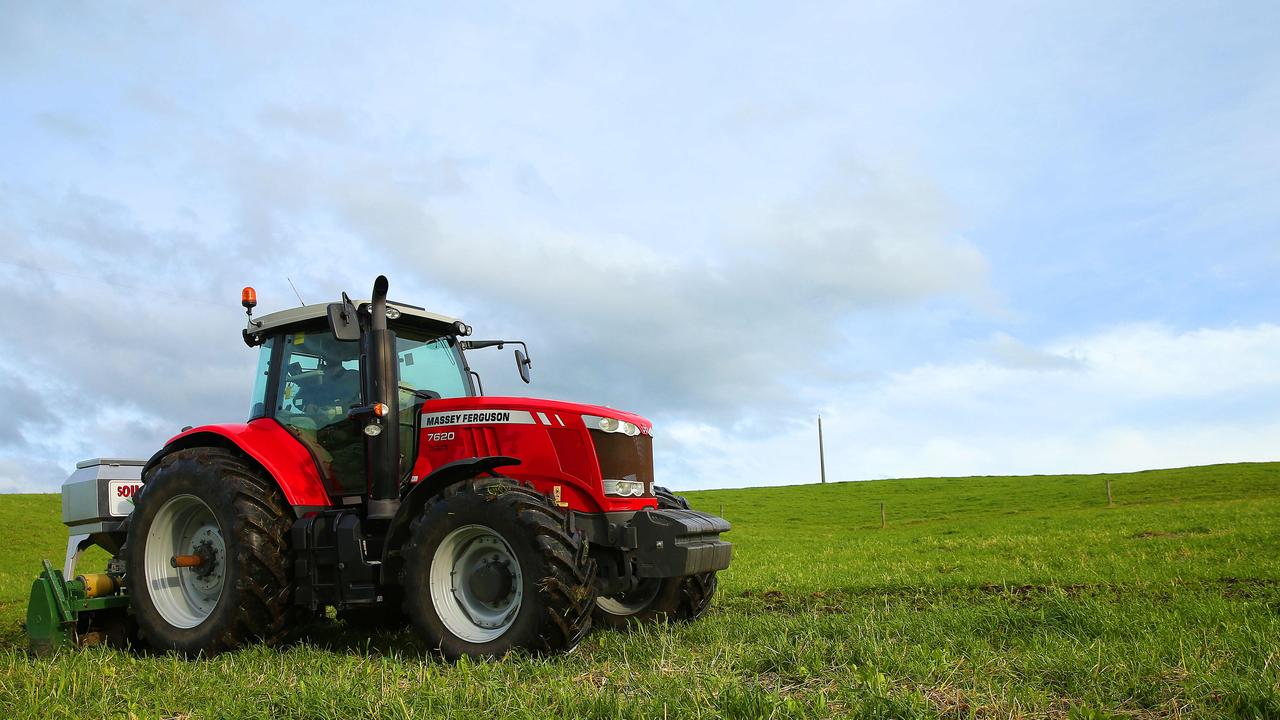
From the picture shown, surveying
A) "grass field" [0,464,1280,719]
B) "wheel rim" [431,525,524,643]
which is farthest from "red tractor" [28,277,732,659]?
"grass field" [0,464,1280,719]

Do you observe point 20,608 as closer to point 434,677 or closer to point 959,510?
point 434,677

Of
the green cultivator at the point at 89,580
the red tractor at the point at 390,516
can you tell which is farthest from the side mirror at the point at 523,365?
the green cultivator at the point at 89,580

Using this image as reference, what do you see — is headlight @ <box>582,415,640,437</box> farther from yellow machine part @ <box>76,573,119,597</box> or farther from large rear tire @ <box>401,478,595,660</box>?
yellow machine part @ <box>76,573,119,597</box>

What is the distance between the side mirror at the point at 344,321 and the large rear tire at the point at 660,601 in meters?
3.01

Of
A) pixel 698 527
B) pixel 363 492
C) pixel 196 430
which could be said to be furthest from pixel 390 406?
pixel 698 527

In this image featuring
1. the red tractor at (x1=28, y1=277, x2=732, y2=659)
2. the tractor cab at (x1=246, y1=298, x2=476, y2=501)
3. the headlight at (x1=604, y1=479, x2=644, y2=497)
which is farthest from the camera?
the tractor cab at (x1=246, y1=298, x2=476, y2=501)

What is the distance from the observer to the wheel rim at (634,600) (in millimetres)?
8719

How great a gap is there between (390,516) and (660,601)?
255 cm

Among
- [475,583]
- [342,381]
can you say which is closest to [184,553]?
[342,381]

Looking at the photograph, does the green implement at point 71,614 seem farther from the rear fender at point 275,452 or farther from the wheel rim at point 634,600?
the wheel rim at point 634,600

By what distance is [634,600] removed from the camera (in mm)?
8859

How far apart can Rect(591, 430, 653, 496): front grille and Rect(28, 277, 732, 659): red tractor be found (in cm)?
2

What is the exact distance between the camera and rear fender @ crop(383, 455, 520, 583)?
7211 mm

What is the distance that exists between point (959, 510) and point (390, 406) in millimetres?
41657
